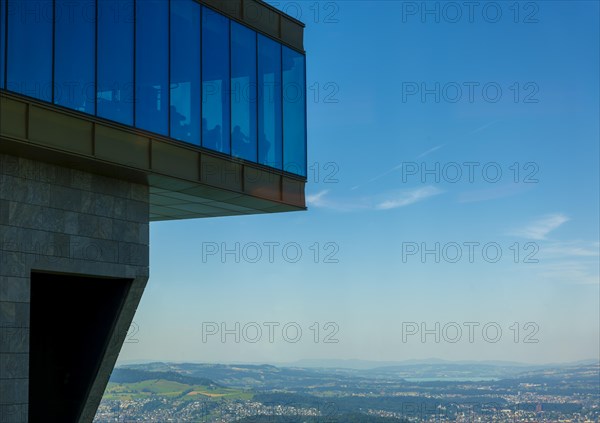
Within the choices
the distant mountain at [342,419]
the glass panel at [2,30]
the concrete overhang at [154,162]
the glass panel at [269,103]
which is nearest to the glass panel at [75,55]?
the concrete overhang at [154,162]

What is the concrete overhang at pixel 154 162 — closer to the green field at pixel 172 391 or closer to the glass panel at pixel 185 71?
the glass panel at pixel 185 71

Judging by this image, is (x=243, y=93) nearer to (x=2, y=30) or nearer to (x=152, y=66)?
(x=152, y=66)

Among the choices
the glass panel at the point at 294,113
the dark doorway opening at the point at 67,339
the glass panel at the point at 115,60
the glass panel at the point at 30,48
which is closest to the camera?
the glass panel at the point at 30,48

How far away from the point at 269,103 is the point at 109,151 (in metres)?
7.70

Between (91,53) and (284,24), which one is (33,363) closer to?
(91,53)

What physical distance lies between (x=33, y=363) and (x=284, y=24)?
1371 centimetres

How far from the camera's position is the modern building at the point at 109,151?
21297mm

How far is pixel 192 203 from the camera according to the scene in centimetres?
2902

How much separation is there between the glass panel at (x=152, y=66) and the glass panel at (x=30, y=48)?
10.2ft

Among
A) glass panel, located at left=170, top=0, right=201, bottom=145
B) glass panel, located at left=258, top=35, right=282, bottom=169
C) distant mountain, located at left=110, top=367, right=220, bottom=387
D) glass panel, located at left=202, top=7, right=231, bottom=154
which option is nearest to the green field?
distant mountain, located at left=110, top=367, right=220, bottom=387

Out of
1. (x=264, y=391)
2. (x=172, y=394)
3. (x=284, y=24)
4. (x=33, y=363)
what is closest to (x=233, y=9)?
(x=284, y=24)

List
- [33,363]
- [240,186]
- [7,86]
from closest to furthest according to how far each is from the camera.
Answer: [7,86] < [33,363] < [240,186]

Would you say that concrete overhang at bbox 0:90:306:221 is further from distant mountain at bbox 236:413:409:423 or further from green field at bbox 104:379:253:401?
distant mountain at bbox 236:413:409:423

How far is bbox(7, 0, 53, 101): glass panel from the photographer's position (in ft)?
68.3
